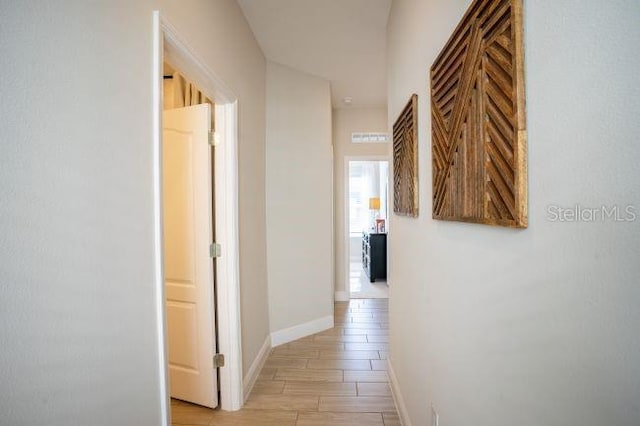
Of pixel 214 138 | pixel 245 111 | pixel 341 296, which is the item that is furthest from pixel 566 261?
Result: pixel 341 296

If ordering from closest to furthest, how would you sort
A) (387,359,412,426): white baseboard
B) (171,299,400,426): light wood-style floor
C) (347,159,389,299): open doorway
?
(387,359,412,426): white baseboard, (171,299,400,426): light wood-style floor, (347,159,389,299): open doorway

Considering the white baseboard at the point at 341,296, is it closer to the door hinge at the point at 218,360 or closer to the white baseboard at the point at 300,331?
the white baseboard at the point at 300,331

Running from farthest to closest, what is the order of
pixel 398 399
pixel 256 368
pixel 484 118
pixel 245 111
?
pixel 256 368 → pixel 245 111 → pixel 398 399 → pixel 484 118

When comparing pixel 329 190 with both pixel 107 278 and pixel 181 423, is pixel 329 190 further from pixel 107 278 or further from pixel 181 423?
pixel 107 278

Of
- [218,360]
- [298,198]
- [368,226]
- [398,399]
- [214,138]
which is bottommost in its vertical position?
[398,399]

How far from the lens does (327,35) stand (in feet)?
9.39

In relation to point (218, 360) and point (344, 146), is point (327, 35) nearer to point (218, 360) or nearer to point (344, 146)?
point (344, 146)

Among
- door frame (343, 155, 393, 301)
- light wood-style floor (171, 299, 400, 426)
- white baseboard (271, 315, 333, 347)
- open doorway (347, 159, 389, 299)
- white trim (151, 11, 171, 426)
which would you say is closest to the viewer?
white trim (151, 11, 171, 426)

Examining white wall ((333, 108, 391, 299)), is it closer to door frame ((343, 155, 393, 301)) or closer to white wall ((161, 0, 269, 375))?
door frame ((343, 155, 393, 301))

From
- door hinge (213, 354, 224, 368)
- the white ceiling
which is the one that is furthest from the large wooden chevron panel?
door hinge (213, 354, 224, 368)

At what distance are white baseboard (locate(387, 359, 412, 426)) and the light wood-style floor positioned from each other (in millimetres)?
53

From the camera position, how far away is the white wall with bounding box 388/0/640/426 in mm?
438

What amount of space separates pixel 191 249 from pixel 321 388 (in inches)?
59.7

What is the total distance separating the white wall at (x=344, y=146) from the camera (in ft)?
16.4
